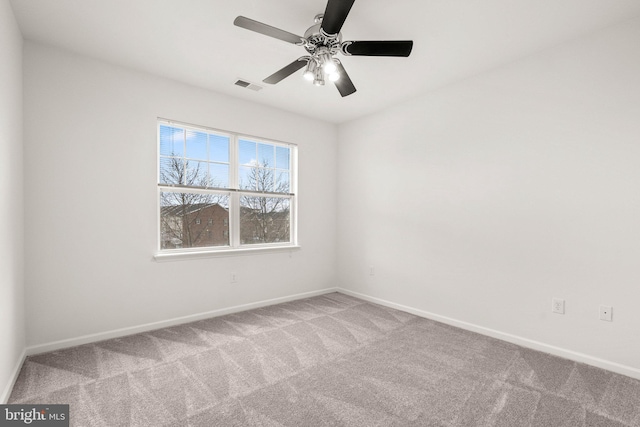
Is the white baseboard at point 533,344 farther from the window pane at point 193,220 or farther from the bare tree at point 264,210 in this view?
the window pane at point 193,220

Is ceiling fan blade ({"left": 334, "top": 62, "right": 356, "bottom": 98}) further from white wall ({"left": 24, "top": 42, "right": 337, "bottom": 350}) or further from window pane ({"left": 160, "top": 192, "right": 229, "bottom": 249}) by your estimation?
window pane ({"left": 160, "top": 192, "right": 229, "bottom": 249})

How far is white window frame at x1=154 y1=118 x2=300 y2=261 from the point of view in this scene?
3.32 metres

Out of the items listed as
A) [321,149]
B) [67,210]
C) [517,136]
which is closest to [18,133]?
[67,210]

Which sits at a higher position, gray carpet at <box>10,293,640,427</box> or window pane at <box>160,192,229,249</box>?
window pane at <box>160,192,229,249</box>

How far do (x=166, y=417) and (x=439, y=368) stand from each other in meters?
1.94

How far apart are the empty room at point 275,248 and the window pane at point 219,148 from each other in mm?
19

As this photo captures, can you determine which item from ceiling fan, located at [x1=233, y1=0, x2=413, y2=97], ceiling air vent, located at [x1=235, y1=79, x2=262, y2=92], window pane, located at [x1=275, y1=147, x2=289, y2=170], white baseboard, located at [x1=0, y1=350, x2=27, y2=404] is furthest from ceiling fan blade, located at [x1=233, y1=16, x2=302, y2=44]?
white baseboard, located at [x1=0, y1=350, x2=27, y2=404]

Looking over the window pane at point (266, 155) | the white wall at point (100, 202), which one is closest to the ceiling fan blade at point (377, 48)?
the white wall at point (100, 202)

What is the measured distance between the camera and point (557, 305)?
2.69 metres

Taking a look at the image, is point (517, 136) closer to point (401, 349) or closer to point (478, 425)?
point (401, 349)

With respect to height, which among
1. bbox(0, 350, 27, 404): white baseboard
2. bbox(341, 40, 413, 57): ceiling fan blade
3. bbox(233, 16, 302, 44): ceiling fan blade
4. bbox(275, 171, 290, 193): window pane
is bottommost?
bbox(0, 350, 27, 404): white baseboard

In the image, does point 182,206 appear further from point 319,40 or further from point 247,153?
point 319,40

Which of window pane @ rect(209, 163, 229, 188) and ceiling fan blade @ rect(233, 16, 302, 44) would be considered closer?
ceiling fan blade @ rect(233, 16, 302, 44)

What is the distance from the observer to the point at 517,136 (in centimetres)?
292
